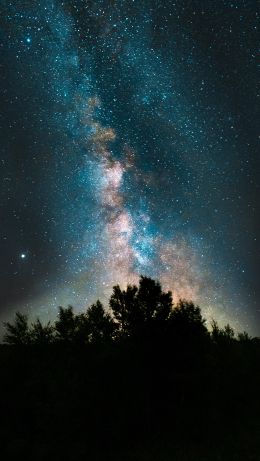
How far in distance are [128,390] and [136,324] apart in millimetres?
4731

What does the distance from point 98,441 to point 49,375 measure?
5947mm

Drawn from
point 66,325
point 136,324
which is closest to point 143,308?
point 136,324

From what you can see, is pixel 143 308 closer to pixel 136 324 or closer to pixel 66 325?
pixel 136 324

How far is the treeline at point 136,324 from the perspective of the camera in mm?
25016

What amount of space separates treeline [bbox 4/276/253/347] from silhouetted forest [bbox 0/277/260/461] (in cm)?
8

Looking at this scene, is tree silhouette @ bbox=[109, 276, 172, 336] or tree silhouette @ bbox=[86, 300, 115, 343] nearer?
tree silhouette @ bbox=[109, 276, 172, 336]

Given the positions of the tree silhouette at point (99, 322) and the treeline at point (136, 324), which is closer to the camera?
the treeline at point (136, 324)

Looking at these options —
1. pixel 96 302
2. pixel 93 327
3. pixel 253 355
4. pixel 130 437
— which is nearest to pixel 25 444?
pixel 130 437

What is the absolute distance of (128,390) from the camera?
2370 cm

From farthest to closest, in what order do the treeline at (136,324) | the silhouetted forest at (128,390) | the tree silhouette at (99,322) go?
1. the tree silhouette at (99,322)
2. the treeline at (136,324)
3. the silhouetted forest at (128,390)

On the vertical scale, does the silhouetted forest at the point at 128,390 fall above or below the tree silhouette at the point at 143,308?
below

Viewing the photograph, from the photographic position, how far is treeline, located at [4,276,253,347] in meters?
25.0

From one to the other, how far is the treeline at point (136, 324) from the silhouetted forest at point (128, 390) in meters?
0.08

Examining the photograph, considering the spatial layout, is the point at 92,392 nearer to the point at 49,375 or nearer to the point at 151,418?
the point at 49,375
